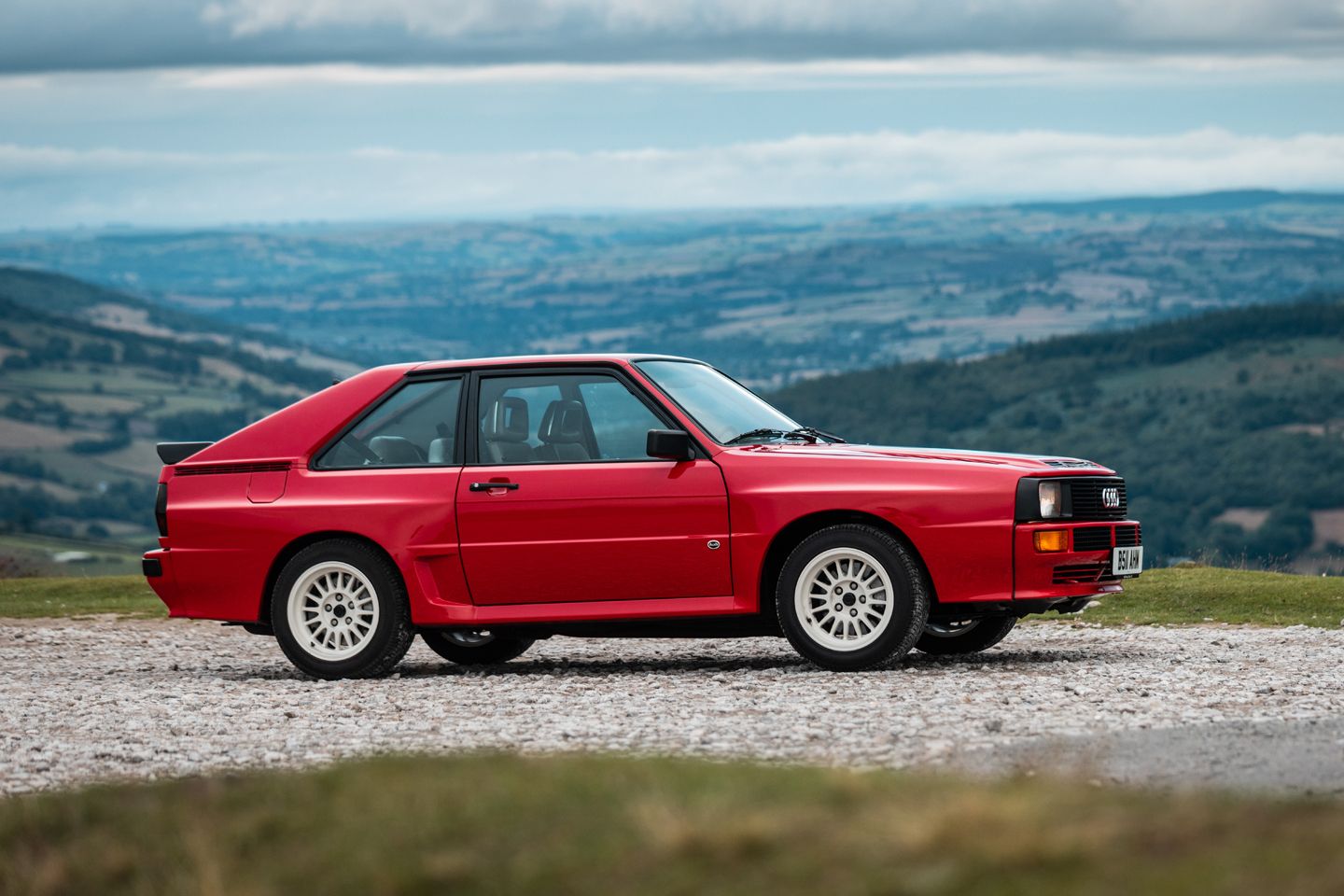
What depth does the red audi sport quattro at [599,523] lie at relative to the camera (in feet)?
32.1

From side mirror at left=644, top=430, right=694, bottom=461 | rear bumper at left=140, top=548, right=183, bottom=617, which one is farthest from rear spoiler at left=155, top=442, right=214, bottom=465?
side mirror at left=644, top=430, right=694, bottom=461

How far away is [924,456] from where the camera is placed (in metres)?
10.1

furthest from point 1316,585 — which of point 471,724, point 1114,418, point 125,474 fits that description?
point 125,474

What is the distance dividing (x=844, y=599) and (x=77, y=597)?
16.9 meters

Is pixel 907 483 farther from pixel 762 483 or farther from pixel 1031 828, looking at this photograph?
pixel 1031 828

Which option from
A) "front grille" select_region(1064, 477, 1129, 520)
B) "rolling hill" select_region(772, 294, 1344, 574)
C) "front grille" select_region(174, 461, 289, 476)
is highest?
"front grille" select_region(174, 461, 289, 476)

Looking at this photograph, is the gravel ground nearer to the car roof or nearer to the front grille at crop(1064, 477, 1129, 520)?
the front grille at crop(1064, 477, 1129, 520)

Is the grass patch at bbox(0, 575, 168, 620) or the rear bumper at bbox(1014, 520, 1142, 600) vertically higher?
the rear bumper at bbox(1014, 520, 1142, 600)

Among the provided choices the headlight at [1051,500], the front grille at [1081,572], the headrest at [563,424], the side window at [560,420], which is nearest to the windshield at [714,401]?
the side window at [560,420]

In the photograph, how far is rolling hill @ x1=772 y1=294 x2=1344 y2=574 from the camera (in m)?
136

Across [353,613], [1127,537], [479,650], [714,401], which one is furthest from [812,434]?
[353,613]

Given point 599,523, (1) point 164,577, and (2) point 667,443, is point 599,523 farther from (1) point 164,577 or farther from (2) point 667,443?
(1) point 164,577

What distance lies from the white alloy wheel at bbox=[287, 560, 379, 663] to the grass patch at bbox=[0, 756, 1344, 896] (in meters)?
4.29

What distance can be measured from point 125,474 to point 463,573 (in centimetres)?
18034
